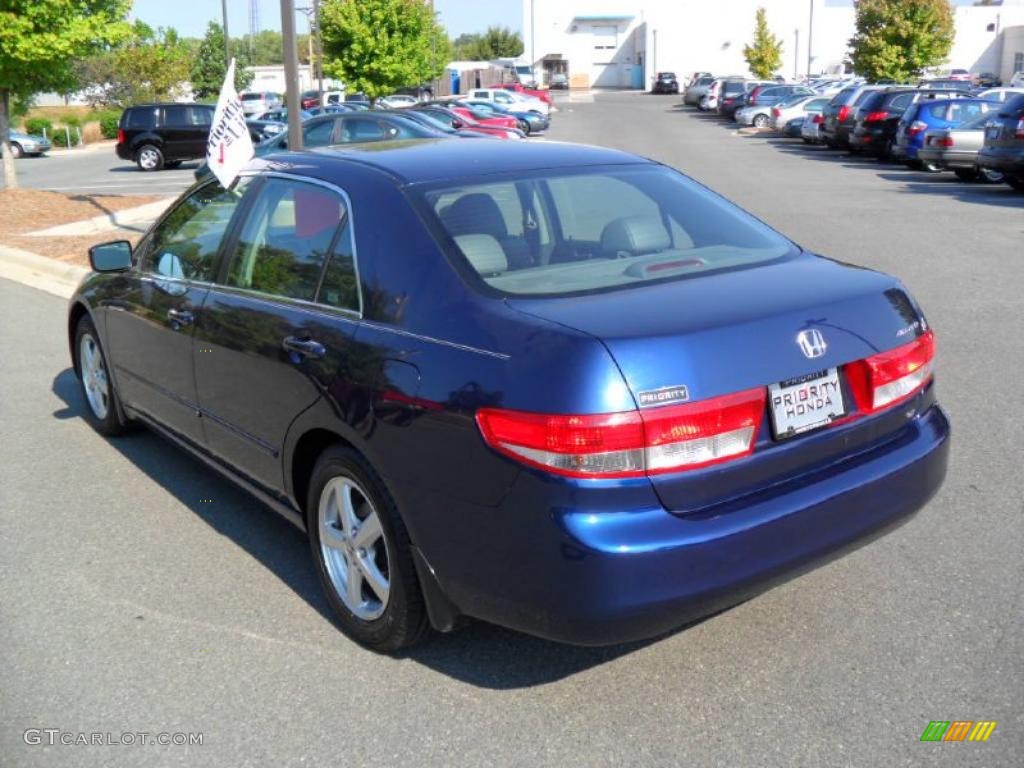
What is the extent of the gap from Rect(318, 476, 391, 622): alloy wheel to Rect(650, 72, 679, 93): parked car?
80.8 metres

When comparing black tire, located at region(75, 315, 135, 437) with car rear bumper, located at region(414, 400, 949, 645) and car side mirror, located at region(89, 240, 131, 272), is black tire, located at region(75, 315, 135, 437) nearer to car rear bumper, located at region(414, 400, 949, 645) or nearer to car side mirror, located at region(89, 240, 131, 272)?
car side mirror, located at region(89, 240, 131, 272)

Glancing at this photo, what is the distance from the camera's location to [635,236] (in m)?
4.37

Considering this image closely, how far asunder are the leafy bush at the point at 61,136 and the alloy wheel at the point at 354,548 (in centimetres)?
4839

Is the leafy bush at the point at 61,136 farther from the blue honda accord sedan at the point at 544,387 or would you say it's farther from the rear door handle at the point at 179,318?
the blue honda accord sedan at the point at 544,387

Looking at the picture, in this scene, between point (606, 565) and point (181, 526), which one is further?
point (181, 526)

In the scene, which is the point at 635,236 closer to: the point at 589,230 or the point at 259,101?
the point at 589,230

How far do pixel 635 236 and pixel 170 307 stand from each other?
86.4 inches

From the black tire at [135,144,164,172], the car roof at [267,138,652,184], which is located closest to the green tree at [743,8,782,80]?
the black tire at [135,144,164,172]

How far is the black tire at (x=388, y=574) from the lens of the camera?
371 centimetres

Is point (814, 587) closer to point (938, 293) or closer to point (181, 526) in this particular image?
point (181, 526)

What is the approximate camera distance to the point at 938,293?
10086 millimetres

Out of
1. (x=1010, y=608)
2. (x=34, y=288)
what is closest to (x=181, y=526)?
(x=1010, y=608)

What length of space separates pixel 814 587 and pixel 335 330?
6.66ft

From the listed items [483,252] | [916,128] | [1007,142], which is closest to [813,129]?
[916,128]
